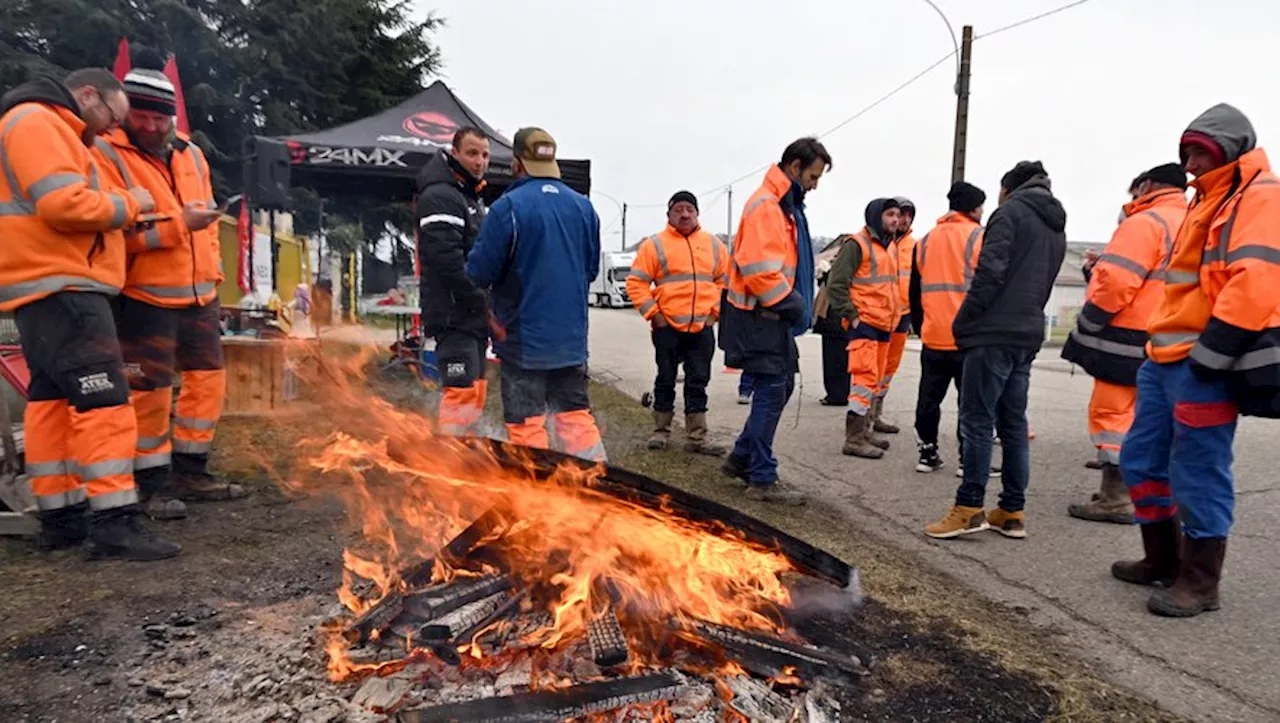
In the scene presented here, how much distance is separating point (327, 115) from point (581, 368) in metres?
21.1

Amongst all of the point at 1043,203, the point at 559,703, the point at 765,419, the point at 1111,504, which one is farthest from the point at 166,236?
the point at 1111,504

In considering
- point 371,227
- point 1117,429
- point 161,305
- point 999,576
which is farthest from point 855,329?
point 371,227

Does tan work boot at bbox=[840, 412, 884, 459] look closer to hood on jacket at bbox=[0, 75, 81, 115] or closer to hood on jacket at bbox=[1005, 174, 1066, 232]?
hood on jacket at bbox=[1005, 174, 1066, 232]

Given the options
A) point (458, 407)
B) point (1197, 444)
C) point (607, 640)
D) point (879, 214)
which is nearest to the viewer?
point (607, 640)

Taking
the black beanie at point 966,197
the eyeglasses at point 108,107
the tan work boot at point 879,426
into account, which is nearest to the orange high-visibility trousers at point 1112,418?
the black beanie at point 966,197

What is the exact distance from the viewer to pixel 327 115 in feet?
74.1

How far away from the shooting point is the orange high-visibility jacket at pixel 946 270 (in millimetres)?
5859

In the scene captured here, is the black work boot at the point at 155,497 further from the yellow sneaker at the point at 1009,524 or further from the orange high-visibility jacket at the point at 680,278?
the yellow sneaker at the point at 1009,524

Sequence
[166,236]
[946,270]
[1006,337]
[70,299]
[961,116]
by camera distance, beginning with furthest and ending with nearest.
→ [961,116] → [946,270] → [1006,337] → [166,236] → [70,299]

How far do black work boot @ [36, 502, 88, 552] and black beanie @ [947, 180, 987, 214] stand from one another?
602 cm

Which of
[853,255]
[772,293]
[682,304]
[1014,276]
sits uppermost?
[853,255]

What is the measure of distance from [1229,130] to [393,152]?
9.44 meters

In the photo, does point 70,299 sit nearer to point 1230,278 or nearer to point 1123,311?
point 1230,278

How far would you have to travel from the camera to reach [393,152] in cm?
1058
